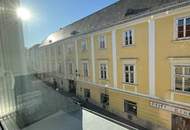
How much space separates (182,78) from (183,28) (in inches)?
36.0

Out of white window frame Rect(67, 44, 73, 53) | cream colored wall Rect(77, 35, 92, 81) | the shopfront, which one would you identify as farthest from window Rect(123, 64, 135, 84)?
white window frame Rect(67, 44, 73, 53)

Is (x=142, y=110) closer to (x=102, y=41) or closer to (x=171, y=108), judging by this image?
(x=171, y=108)

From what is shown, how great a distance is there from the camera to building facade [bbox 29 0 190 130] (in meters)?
2.87

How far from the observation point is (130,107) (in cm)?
403

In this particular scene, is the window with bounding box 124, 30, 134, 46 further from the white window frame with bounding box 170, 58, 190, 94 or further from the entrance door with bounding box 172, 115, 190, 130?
the entrance door with bounding box 172, 115, 190, 130

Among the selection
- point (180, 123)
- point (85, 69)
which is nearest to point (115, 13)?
point (85, 69)

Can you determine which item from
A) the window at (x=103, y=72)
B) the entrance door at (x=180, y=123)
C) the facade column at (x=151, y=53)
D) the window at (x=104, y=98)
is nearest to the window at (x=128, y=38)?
the facade column at (x=151, y=53)

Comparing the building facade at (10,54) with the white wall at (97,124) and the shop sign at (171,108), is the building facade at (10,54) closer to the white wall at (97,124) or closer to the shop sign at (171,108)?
the white wall at (97,124)

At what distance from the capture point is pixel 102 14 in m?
4.62

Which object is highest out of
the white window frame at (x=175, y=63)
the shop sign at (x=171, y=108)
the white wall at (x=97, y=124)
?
the white window frame at (x=175, y=63)

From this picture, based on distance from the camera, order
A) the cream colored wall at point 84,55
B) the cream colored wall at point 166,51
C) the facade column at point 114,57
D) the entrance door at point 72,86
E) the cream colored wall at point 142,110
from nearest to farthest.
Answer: the cream colored wall at point 166,51 → the cream colored wall at point 142,110 → the facade column at point 114,57 → the cream colored wall at point 84,55 → the entrance door at point 72,86

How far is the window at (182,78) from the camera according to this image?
9.18 ft

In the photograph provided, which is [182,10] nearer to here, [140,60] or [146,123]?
[140,60]

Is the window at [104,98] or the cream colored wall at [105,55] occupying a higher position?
the cream colored wall at [105,55]
